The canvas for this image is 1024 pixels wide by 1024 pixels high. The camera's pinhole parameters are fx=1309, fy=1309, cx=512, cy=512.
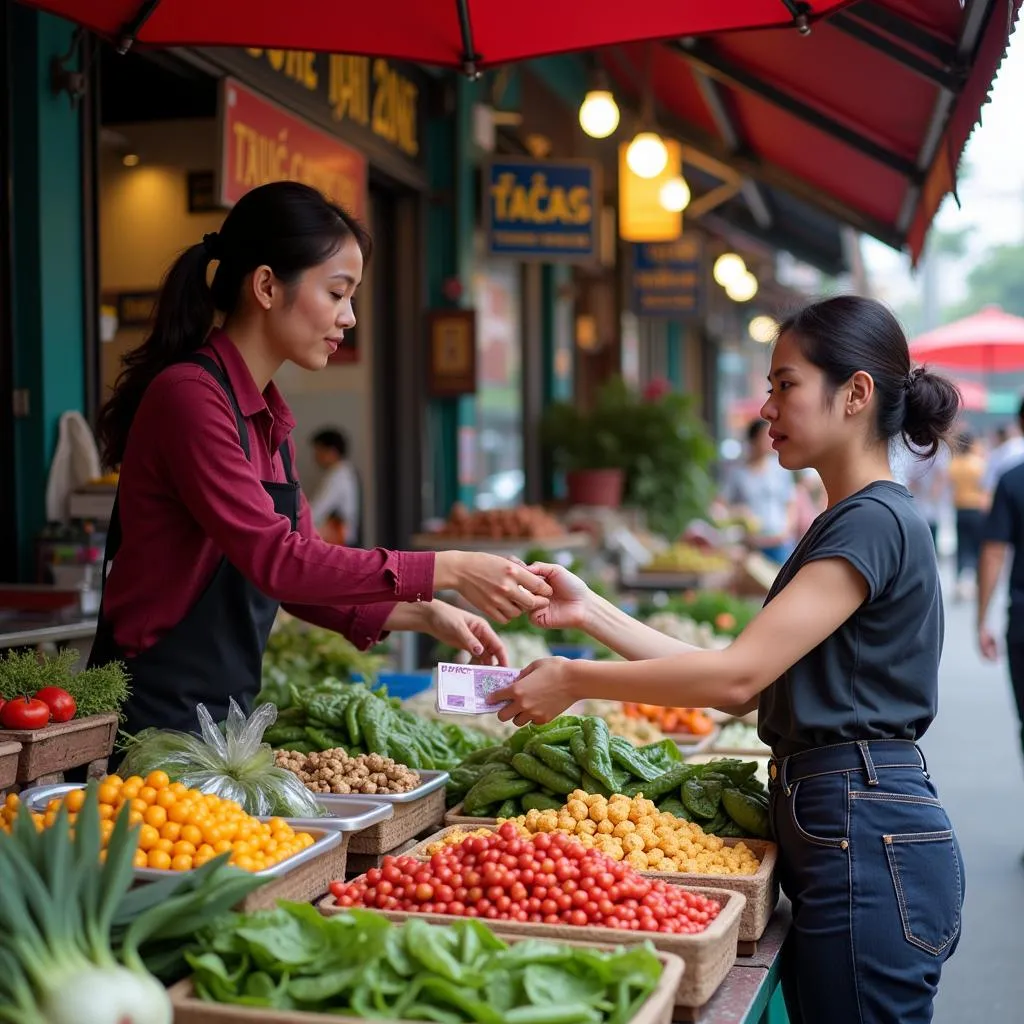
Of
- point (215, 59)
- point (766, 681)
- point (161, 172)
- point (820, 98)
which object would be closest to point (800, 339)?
point (766, 681)

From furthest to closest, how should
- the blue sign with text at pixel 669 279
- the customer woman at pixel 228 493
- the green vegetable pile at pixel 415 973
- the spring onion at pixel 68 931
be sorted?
the blue sign with text at pixel 669 279, the customer woman at pixel 228 493, the green vegetable pile at pixel 415 973, the spring onion at pixel 68 931

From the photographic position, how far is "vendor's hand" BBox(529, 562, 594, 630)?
10.0ft

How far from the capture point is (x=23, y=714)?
2730mm

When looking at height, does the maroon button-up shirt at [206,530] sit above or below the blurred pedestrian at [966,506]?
above

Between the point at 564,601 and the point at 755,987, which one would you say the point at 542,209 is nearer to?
the point at 564,601

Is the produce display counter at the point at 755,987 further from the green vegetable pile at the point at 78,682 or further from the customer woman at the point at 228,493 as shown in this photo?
the green vegetable pile at the point at 78,682

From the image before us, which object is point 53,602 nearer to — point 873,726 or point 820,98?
point 873,726

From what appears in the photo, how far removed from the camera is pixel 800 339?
2691 mm

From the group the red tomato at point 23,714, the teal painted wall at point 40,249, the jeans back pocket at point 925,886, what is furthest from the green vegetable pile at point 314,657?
the jeans back pocket at point 925,886

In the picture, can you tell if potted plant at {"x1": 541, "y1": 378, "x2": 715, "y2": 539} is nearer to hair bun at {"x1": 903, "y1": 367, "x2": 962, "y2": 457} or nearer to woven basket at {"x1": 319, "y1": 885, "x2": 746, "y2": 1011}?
hair bun at {"x1": 903, "y1": 367, "x2": 962, "y2": 457}

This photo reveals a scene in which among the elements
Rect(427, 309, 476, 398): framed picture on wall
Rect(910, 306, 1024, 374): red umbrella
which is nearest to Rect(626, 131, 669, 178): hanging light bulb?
Rect(427, 309, 476, 398): framed picture on wall

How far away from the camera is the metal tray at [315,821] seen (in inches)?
95.3

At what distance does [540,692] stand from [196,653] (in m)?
0.83

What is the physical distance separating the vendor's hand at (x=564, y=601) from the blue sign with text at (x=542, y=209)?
6.50 meters
